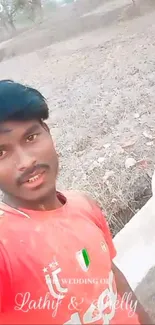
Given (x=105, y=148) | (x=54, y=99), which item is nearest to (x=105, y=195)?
(x=105, y=148)

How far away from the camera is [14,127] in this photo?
0.49 meters

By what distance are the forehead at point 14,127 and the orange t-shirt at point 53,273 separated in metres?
0.07

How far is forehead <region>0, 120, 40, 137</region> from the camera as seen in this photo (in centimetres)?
48

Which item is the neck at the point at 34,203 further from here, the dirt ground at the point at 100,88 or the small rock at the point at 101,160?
the small rock at the point at 101,160

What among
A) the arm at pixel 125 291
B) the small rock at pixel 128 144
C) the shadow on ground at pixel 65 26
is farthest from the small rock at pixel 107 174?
the arm at pixel 125 291

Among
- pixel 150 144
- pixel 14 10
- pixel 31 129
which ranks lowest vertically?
pixel 150 144

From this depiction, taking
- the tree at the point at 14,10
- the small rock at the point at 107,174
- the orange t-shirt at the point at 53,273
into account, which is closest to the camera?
the orange t-shirt at the point at 53,273

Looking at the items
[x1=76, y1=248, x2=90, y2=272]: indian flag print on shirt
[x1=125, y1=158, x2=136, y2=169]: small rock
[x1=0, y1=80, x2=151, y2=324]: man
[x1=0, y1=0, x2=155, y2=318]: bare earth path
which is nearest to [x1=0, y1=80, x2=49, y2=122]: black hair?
[x1=0, y1=80, x2=151, y2=324]: man

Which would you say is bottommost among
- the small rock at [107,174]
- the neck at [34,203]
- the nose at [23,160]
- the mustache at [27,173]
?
the small rock at [107,174]

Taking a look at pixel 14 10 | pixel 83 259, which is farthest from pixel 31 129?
pixel 14 10

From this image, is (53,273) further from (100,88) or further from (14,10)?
(100,88)

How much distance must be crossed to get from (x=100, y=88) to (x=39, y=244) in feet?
4.67

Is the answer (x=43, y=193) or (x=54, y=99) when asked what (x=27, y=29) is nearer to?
(x=54, y=99)

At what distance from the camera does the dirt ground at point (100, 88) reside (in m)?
1.49
